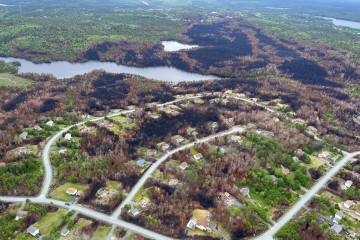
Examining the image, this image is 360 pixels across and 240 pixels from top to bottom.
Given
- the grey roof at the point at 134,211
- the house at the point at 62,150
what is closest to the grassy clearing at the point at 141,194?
the grey roof at the point at 134,211

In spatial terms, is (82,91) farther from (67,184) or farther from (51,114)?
(67,184)

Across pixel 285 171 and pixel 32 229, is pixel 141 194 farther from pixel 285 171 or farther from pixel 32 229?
pixel 285 171

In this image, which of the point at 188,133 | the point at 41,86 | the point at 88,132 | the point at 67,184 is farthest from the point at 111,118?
the point at 41,86

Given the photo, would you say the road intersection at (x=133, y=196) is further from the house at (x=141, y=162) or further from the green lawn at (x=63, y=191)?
the house at (x=141, y=162)

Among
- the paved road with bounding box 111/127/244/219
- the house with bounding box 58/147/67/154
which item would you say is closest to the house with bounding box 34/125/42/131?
the house with bounding box 58/147/67/154

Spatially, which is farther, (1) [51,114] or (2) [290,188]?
(1) [51,114]

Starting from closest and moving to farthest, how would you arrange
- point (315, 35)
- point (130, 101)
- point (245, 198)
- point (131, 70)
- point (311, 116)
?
1. point (245, 198)
2. point (311, 116)
3. point (130, 101)
4. point (131, 70)
5. point (315, 35)

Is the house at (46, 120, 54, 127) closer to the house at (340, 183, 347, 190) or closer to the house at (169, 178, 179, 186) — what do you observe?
the house at (169, 178, 179, 186)
